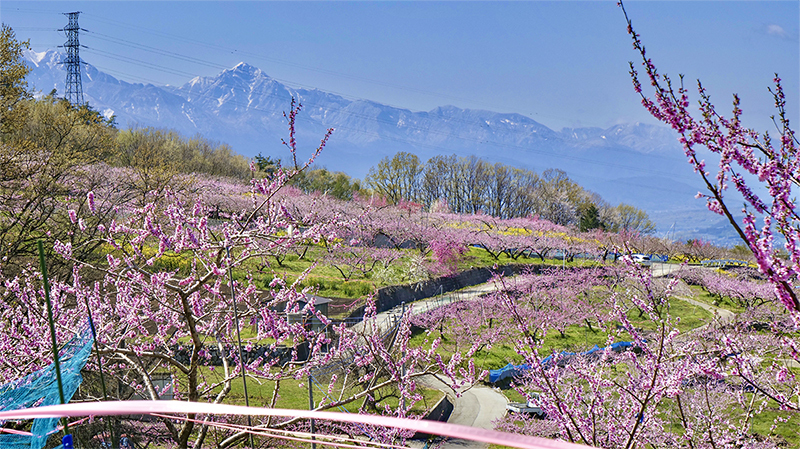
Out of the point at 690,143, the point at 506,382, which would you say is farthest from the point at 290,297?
the point at 506,382

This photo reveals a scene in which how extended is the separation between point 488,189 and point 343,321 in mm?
66635

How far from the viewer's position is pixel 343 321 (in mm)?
16906

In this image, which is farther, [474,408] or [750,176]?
[474,408]

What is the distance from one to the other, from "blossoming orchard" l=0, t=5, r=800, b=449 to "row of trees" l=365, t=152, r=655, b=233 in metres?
27.4

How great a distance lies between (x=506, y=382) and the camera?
19.1m

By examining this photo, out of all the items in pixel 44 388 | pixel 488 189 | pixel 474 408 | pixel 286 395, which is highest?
pixel 488 189

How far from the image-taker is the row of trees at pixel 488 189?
74.9 m

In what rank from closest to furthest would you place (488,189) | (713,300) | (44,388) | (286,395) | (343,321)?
(44,388)
(286,395)
(343,321)
(713,300)
(488,189)

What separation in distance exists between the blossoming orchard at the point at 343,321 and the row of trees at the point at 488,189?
27.4 meters

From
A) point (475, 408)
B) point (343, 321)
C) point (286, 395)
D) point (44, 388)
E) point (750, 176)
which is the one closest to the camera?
point (750, 176)

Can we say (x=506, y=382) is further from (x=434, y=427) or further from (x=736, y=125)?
(x=434, y=427)

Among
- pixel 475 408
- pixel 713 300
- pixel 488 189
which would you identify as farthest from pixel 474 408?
pixel 488 189

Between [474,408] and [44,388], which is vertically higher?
[44,388]

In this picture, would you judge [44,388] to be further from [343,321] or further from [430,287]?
[430,287]
